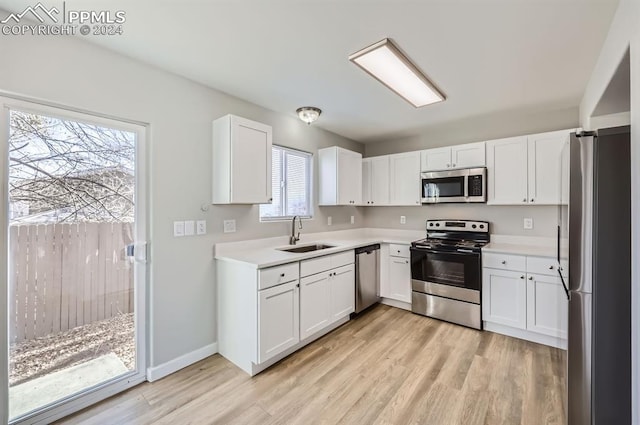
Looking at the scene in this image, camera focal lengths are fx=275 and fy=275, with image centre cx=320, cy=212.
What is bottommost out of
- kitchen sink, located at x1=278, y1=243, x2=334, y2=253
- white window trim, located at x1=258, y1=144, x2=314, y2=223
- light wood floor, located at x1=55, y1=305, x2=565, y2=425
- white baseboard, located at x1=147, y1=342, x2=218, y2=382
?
light wood floor, located at x1=55, y1=305, x2=565, y2=425

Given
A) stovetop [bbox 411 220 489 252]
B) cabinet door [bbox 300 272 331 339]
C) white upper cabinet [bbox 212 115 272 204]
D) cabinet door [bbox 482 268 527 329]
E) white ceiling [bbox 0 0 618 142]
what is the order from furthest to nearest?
stovetop [bbox 411 220 489 252] → cabinet door [bbox 482 268 527 329] → cabinet door [bbox 300 272 331 339] → white upper cabinet [bbox 212 115 272 204] → white ceiling [bbox 0 0 618 142]

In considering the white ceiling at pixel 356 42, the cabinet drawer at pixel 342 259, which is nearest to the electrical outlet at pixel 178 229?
the white ceiling at pixel 356 42

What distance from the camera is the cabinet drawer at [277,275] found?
2275 millimetres

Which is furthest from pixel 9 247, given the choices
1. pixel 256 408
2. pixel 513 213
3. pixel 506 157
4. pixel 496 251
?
pixel 513 213

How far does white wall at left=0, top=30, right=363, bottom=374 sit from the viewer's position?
1763 mm

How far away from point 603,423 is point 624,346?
0.41 metres

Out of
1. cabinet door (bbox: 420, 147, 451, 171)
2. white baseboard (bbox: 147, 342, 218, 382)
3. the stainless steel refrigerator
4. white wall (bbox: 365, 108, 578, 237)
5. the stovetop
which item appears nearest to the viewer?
the stainless steel refrigerator

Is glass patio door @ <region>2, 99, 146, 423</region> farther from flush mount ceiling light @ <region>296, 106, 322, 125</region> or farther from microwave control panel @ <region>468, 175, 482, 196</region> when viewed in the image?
microwave control panel @ <region>468, 175, 482, 196</region>

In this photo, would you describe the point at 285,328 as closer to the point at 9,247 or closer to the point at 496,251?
the point at 9,247

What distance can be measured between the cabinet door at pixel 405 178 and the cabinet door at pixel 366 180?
0.35m

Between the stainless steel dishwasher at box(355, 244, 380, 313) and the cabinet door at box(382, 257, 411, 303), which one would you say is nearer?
the stainless steel dishwasher at box(355, 244, 380, 313)

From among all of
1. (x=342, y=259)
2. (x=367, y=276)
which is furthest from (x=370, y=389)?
(x=367, y=276)

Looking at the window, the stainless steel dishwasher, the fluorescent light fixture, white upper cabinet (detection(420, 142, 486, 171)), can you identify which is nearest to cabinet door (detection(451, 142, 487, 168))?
white upper cabinet (detection(420, 142, 486, 171))

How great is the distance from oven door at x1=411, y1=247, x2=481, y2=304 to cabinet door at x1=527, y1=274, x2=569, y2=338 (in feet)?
1.55
